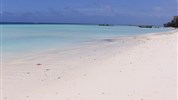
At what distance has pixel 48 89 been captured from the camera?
5.89m

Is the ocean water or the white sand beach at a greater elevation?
the white sand beach

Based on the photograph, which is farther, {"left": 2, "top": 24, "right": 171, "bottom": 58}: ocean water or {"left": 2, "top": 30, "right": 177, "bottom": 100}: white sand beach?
{"left": 2, "top": 24, "right": 171, "bottom": 58}: ocean water

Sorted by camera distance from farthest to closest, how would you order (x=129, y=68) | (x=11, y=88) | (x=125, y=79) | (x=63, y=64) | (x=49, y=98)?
(x=63, y=64) < (x=129, y=68) < (x=125, y=79) < (x=11, y=88) < (x=49, y=98)

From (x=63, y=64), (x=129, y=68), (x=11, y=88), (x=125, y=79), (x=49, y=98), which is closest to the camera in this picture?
(x=49, y=98)

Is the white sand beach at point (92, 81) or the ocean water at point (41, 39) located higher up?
the white sand beach at point (92, 81)

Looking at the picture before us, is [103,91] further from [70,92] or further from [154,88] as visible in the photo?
[154,88]

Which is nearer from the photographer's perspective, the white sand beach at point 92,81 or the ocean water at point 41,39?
the white sand beach at point 92,81

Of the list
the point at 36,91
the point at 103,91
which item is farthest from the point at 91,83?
the point at 36,91

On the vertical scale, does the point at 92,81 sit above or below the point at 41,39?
above

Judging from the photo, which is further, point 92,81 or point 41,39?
point 41,39

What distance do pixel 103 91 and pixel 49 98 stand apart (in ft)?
3.47

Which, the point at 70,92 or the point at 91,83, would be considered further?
the point at 91,83

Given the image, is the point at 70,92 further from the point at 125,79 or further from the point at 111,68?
the point at 111,68

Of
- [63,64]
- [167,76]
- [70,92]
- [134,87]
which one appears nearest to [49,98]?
[70,92]
